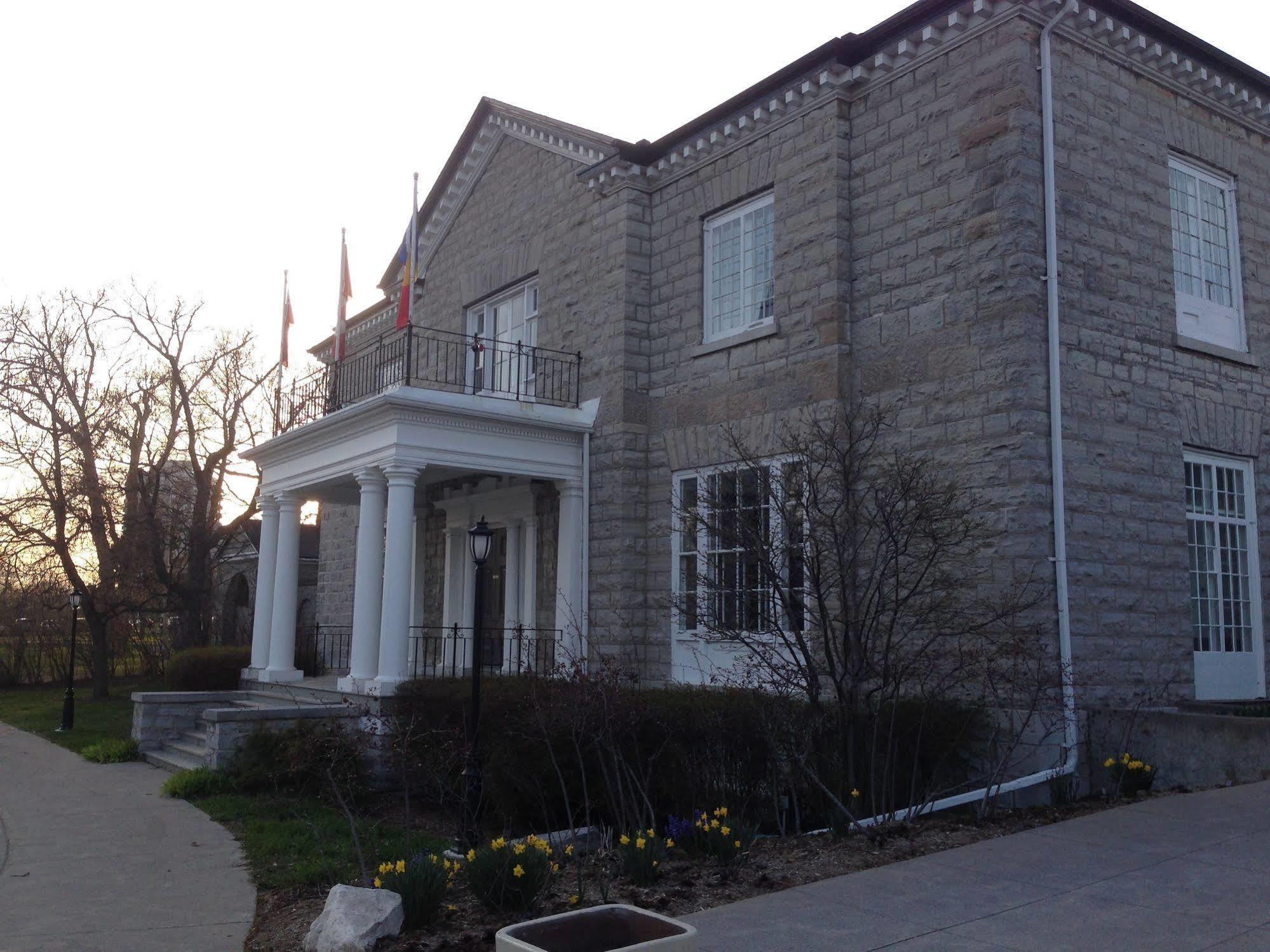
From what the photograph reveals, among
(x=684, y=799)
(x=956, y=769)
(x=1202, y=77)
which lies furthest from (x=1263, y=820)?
(x=1202, y=77)

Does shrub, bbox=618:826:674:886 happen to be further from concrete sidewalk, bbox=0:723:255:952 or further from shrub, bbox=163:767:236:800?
shrub, bbox=163:767:236:800

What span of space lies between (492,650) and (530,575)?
5.62ft

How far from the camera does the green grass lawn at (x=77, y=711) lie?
18.1m

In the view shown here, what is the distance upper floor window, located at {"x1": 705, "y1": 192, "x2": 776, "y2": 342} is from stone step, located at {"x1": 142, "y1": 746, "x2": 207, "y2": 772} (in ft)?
26.6

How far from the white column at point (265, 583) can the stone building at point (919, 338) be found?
0.37 m

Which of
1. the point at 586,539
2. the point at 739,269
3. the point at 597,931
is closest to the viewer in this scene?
the point at 597,931

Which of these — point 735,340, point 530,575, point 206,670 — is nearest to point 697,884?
point 735,340

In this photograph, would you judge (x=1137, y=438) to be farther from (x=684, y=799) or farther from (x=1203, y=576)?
(x=684, y=799)

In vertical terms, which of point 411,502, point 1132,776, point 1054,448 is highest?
point 1054,448

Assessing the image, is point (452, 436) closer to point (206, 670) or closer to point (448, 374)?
point (448, 374)

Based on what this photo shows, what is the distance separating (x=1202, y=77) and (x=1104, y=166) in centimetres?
207

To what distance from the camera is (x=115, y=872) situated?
8367 millimetres

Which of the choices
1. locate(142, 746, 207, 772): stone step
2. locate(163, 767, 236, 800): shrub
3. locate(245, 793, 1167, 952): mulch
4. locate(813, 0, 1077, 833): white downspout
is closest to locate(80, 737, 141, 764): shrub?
locate(142, 746, 207, 772): stone step

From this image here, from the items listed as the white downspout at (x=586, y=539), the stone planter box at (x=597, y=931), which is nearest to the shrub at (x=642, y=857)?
the stone planter box at (x=597, y=931)
